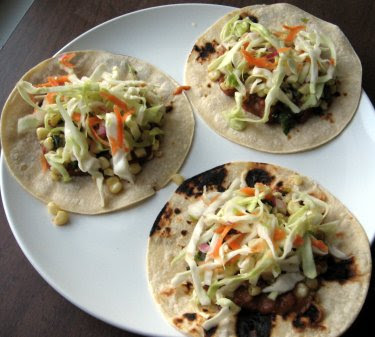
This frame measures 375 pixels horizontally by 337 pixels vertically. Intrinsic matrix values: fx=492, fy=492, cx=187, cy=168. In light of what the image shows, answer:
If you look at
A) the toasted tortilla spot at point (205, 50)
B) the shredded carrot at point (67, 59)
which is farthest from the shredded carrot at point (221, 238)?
the shredded carrot at point (67, 59)

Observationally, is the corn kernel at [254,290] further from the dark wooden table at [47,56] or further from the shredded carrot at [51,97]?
the shredded carrot at [51,97]

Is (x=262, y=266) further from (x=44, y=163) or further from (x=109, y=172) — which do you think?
(x=44, y=163)

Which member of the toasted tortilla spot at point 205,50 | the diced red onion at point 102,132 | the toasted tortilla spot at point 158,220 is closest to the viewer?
the toasted tortilla spot at point 158,220

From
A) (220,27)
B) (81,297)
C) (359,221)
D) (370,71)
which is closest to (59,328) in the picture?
(81,297)

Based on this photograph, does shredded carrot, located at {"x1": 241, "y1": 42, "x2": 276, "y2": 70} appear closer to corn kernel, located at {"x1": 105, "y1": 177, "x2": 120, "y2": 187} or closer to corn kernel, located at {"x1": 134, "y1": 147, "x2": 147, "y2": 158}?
corn kernel, located at {"x1": 134, "y1": 147, "x2": 147, "y2": 158}

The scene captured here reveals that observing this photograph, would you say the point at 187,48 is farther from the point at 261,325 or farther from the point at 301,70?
the point at 261,325

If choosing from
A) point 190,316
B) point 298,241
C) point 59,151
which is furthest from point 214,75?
point 190,316

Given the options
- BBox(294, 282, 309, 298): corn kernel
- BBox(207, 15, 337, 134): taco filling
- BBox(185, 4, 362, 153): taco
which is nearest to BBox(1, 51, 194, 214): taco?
BBox(185, 4, 362, 153): taco
